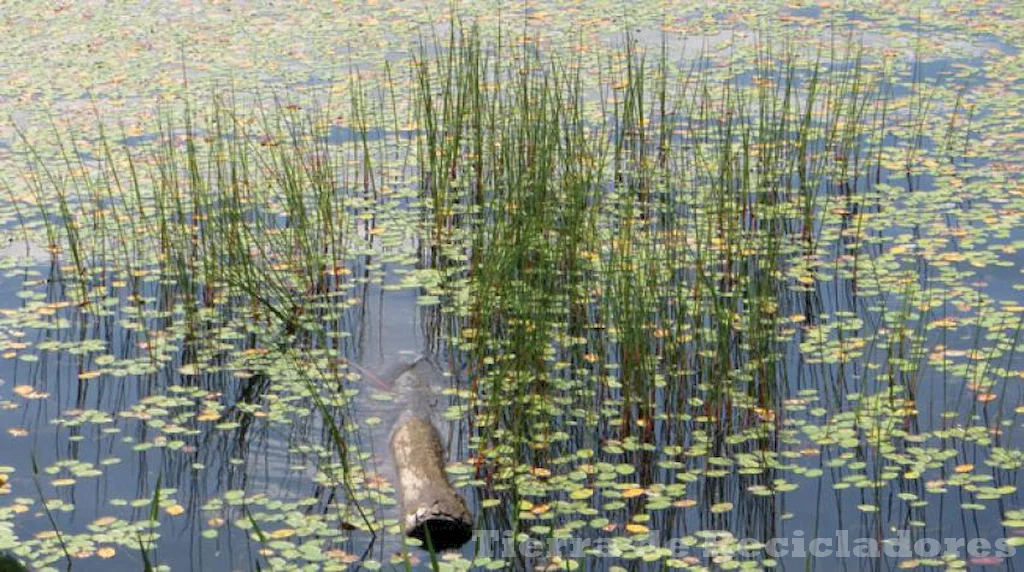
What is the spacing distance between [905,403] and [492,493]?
1015 millimetres

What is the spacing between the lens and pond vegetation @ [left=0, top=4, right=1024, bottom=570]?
120 inches

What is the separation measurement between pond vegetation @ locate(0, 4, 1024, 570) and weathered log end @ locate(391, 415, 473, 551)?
0.04 metres

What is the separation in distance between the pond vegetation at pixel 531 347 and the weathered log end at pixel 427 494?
0.04 m

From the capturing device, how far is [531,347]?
3562mm

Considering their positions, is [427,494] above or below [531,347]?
below

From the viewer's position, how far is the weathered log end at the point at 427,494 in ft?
9.60

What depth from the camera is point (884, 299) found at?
4051 millimetres

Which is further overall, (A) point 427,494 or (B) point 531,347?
(B) point 531,347

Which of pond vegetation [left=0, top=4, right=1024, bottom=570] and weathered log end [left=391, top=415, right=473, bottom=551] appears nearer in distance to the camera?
weathered log end [left=391, top=415, right=473, bottom=551]

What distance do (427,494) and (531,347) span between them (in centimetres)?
67

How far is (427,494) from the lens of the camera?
2994 millimetres

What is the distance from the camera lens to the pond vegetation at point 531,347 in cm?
305

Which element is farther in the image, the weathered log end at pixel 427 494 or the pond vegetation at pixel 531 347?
the pond vegetation at pixel 531 347

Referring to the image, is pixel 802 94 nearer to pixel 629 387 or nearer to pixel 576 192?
pixel 576 192
